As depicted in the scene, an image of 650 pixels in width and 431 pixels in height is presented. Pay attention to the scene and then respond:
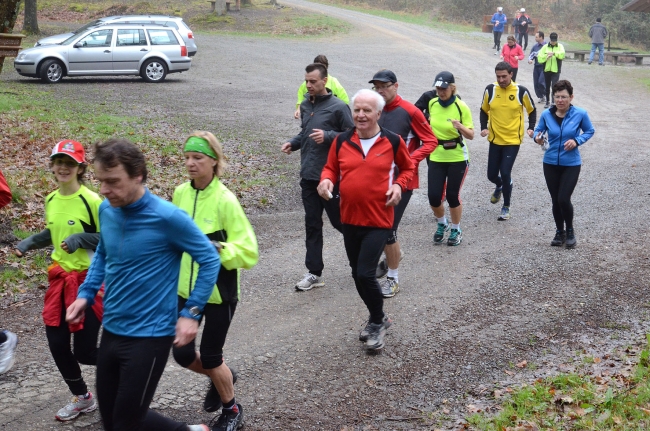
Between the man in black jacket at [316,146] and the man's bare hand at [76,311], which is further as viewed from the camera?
the man in black jacket at [316,146]

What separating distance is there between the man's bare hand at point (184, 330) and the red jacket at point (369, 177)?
241 cm

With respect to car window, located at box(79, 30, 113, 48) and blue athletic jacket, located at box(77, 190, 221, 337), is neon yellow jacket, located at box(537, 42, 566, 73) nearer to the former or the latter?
car window, located at box(79, 30, 113, 48)

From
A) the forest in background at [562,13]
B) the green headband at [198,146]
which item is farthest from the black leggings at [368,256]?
the forest in background at [562,13]

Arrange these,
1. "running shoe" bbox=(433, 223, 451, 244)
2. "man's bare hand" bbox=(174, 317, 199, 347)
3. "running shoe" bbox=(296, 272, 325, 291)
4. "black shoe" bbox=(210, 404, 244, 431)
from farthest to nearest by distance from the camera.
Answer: "running shoe" bbox=(433, 223, 451, 244)
"running shoe" bbox=(296, 272, 325, 291)
"black shoe" bbox=(210, 404, 244, 431)
"man's bare hand" bbox=(174, 317, 199, 347)

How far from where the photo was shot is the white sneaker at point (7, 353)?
220 inches

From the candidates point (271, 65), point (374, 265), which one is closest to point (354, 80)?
point (271, 65)

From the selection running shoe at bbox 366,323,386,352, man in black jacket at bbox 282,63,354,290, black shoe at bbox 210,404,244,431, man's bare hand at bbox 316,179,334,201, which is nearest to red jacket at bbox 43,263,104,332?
black shoe at bbox 210,404,244,431

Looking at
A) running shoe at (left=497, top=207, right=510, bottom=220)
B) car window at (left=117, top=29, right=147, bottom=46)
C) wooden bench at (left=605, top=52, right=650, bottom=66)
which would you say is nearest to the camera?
→ running shoe at (left=497, top=207, right=510, bottom=220)

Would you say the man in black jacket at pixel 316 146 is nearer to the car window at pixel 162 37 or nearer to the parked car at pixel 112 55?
the parked car at pixel 112 55

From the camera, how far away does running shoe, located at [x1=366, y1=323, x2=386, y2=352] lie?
6184 millimetres

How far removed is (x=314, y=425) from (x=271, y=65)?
24.2m

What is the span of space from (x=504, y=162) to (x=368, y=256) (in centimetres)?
489

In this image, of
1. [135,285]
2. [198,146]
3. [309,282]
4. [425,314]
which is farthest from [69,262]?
[425,314]

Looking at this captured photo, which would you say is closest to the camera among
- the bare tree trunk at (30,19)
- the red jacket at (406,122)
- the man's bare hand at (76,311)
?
the man's bare hand at (76,311)
